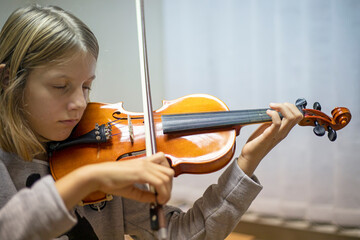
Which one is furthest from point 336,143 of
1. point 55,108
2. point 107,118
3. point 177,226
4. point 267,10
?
point 55,108

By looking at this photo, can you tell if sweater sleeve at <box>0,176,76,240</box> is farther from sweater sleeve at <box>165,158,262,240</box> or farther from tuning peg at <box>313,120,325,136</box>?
tuning peg at <box>313,120,325,136</box>

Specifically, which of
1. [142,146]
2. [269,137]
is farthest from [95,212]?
[269,137]

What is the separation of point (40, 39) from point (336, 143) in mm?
1183

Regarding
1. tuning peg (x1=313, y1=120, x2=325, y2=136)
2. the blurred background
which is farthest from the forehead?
the blurred background

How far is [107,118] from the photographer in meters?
0.77

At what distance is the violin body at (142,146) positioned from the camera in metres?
0.65

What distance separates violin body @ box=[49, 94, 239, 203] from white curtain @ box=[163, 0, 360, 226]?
643mm

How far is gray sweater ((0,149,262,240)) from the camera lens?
16.9 inches

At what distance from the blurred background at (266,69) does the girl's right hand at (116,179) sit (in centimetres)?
94

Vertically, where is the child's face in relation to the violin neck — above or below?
above

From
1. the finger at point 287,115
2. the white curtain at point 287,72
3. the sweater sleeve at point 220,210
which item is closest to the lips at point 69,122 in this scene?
the sweater sleeve at point 220,210

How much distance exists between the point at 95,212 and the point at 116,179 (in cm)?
39

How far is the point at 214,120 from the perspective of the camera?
0.70 metres

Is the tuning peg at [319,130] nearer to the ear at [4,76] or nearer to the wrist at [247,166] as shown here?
the wrist at [247,166]
